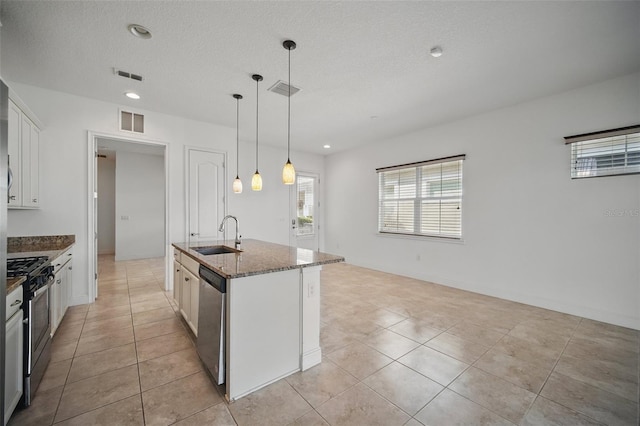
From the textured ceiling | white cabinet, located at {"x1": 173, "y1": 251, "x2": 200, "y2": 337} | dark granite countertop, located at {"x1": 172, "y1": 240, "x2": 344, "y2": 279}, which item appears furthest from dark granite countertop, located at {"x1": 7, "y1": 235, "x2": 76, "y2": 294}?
dark granite countertop, located at {"x1": 172, "y1": 240, "x2": 344, "y2": 279}

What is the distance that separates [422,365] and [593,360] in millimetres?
1492

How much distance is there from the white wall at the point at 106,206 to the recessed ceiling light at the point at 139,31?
669 cm

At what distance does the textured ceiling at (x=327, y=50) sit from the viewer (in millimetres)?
1981

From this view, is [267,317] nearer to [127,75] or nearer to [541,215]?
[127,75]

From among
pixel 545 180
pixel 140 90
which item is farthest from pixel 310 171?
pixel 545 180

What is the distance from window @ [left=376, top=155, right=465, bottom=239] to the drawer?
4957 mm

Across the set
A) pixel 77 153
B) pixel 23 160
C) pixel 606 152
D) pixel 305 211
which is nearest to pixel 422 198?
pixel 606 152

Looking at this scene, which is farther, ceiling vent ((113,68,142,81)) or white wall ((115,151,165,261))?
white wall ((115,151,165,261))

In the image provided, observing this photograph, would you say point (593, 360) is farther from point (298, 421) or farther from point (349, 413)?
point (298, 421)

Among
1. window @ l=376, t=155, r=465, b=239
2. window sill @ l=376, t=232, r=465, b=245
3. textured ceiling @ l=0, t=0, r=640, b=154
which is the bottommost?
window sill @ l=376, t=232, r=465, b=245

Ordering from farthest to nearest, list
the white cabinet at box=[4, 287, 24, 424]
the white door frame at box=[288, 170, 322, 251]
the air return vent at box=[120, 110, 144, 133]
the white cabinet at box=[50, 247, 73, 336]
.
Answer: the white door frame at box=[288, 170, 322, 251]
the air return vent at box=[120, 110, 144, 133]
the white cabinet at box=[50, 247, 73, 336]
the white cabinet at box=[4, 287, 24, 424]

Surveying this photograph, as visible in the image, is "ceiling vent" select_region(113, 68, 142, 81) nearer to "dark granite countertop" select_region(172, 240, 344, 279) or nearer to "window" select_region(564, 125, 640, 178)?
"dark granite countertop" select_region(172, 240, 344, 279)

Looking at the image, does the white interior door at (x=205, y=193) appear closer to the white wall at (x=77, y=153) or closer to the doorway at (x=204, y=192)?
the doorway at (x=204, y=192)

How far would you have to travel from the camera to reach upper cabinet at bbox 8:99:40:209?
8.27ft
